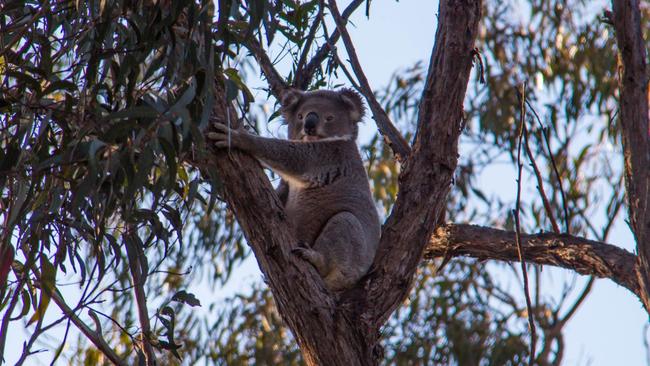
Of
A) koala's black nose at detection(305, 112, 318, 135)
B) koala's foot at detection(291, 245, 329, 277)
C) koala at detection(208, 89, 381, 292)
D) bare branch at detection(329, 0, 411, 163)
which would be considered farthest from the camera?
koala's black nose at detection(305, 112, 318, 135)

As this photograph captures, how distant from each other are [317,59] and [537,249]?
142cm

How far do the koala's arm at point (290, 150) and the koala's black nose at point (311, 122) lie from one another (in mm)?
102

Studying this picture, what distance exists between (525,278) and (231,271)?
4858 mm

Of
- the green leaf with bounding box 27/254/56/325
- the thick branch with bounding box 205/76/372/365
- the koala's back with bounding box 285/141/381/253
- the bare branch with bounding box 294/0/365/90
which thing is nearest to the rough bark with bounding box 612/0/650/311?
the thick branch with bounding box 205/76/372/365

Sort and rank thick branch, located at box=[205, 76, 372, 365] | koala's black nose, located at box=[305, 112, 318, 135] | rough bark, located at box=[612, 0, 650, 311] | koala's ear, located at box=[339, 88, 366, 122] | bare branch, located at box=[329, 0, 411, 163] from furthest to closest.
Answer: koala's ear, located at box=[339, 88, 366, 122] < koala's black nose, located at box=[305, 112, 318, 135] < bare branch, located at box=[329, 0, 411, 163] < thick branch, located at box=[205, 76, 372, 365] < rough bark, located at box=[612, 0, 650, 311]

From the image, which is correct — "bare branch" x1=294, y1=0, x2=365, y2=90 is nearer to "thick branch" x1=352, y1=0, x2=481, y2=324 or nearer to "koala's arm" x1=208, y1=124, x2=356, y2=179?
"koala's arm" x1=208, y1=124, x2=356, y2=179

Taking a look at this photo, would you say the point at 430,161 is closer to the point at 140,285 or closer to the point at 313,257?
the point at 313,257

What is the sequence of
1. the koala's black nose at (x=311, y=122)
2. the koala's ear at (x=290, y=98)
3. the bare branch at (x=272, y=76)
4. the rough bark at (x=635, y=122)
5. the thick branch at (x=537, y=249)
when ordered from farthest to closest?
the koala's black nose at (x=311, y=122)
the koala's ear at (x=290, y=98)
the bare branch at (x=272, y=76)
the thick branch at (x=537, y=249)
the rough bark at (x=635, y=122)

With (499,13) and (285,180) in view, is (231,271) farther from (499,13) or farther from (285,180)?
(499,13)

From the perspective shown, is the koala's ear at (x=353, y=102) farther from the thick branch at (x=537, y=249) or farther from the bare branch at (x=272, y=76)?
the thick branch at (x=537, y=249)

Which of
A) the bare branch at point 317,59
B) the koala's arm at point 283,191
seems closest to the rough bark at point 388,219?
the bare branch at point 317,59

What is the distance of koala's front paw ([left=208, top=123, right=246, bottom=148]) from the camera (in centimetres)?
318

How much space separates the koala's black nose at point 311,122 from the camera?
15.6 ft

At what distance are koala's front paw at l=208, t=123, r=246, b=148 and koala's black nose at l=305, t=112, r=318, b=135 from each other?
1.40 m
